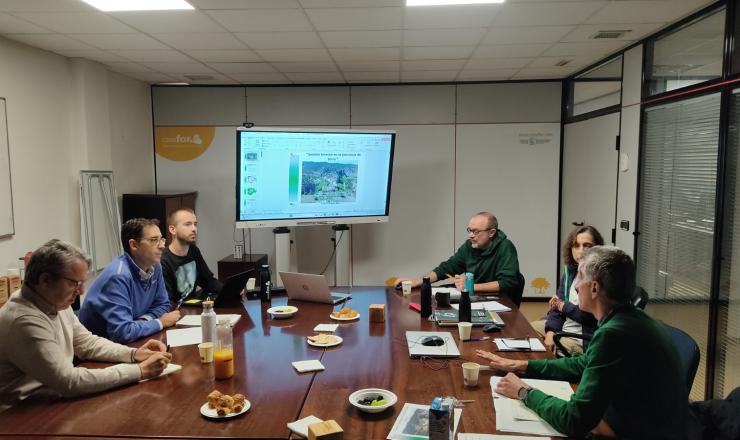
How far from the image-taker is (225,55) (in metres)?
4.36

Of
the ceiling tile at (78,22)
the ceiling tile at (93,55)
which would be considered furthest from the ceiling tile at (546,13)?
the ceiling tile at (93,55)

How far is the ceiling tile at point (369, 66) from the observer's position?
4.71 meters

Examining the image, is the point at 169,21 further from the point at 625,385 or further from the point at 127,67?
the point at 625,385

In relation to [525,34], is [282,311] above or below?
below

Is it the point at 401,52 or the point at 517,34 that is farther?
the point at 401,52

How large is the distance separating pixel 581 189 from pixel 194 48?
12.9ft

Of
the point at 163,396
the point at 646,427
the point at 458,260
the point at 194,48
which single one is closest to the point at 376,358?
the point at 163,396

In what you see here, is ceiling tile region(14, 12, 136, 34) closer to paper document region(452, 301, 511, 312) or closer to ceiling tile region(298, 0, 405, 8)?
ceiling tile region(298, 0, 405, 8)

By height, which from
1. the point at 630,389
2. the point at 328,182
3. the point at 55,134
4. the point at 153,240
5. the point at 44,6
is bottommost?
the point at 630,389

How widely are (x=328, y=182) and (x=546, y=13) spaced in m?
2.58

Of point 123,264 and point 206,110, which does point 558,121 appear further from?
point 123,264

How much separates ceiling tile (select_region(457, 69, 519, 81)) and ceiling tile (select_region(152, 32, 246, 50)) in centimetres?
234

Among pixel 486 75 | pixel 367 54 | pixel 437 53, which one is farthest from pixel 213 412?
pixel 486 75

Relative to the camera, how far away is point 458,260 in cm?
399
